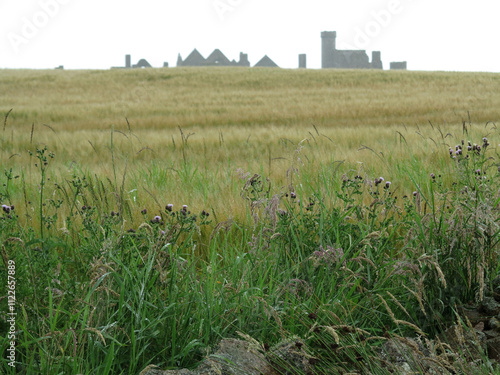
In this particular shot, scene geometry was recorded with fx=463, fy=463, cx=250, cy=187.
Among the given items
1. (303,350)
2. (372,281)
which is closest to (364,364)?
(303,350)

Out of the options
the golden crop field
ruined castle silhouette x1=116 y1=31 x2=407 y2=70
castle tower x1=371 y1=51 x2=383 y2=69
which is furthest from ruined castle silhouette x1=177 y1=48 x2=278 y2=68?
the golden crop field

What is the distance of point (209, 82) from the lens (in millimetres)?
27203

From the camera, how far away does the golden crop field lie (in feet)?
13.1

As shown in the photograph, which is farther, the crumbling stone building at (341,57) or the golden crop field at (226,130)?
the crumbling stone building at (341,57)

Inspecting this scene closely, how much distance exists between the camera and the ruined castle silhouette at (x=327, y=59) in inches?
2873

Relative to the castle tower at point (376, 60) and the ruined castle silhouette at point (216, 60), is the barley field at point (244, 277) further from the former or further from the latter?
the ruined castle silhouette at point (216, 60)

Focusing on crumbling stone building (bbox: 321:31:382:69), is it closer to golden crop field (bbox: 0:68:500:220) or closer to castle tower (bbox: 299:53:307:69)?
castle tower (bbox: 299:53:307:69)

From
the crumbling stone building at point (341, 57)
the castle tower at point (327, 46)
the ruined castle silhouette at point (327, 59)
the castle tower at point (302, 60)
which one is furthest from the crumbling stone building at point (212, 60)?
the crumbling stone building at point (341, 57)

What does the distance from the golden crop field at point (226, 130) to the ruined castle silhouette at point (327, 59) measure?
154 ft

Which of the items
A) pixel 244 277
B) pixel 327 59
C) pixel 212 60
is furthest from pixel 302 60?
pixel 244 277

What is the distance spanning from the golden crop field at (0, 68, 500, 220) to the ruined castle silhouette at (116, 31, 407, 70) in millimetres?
46820

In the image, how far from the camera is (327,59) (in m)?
76.9

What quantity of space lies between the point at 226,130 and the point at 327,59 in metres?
71.7

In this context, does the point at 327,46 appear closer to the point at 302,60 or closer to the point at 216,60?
the point at 302,60
